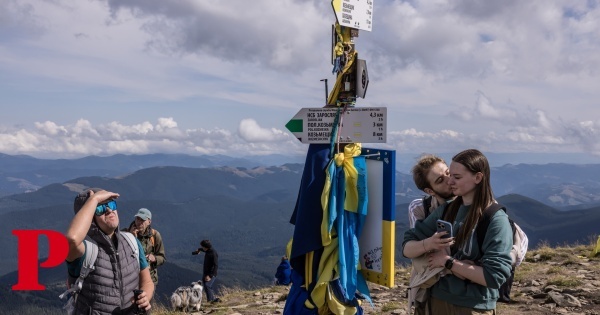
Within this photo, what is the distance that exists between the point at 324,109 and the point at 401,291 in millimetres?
6251

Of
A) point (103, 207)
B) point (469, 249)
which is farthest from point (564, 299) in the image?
point (103, 207)

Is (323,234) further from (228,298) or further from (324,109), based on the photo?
(228,298)

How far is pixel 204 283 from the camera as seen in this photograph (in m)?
13.3

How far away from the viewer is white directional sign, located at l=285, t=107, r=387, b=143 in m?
5.38

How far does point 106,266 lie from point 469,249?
113 inches

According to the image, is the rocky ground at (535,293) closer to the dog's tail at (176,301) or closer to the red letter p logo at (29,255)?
the dog's tail at (176,301)

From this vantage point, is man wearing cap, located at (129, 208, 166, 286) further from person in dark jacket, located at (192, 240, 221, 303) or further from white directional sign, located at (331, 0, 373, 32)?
white directional sign, located at (331, 0, 373, 32)

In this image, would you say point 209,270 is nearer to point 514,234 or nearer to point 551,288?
point 551,288

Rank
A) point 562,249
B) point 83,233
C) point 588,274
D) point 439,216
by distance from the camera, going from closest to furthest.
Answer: point 83,233 → point 439,216 → point 588,274 → point 562,249

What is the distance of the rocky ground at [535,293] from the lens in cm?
839

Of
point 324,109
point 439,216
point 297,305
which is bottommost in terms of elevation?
point 297,305

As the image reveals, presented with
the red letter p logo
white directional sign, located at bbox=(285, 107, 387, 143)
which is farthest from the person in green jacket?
the red letter p logo

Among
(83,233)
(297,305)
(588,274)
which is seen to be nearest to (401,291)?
(588,274)

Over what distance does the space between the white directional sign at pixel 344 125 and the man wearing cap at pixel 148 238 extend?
4506 mm
